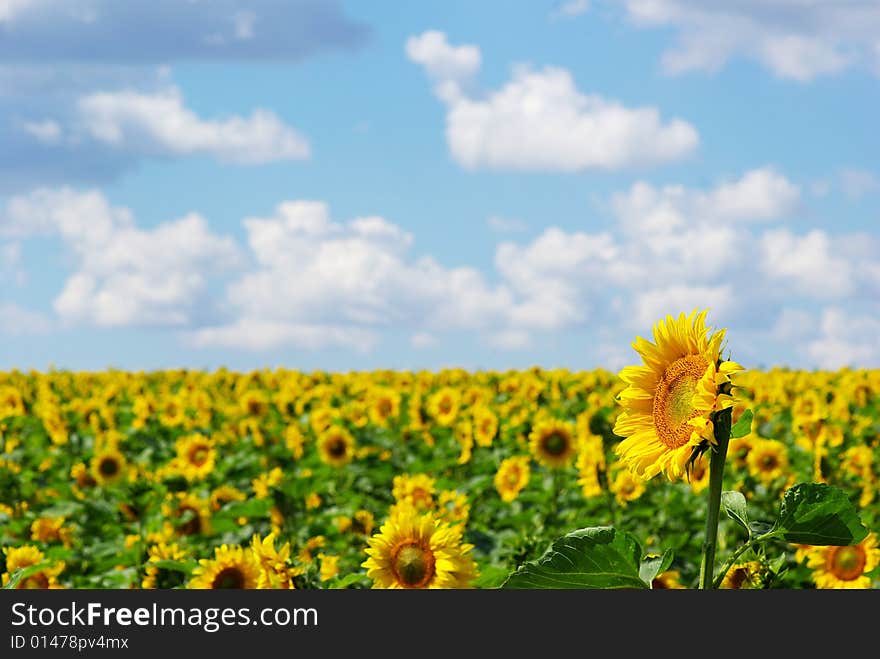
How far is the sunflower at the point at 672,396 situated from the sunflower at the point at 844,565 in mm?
3741

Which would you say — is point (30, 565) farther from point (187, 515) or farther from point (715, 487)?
point (715, 487)

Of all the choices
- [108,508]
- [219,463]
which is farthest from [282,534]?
[219,463]

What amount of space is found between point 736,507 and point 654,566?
0.92 feet

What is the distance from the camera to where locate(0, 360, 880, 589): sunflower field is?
499cm

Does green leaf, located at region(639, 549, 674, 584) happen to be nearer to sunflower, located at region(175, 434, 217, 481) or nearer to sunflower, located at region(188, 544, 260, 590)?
sunflower, located at region(188, 544, 260, 590)

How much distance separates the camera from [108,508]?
31.6ft

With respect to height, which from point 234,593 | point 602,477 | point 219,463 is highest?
point 219,463

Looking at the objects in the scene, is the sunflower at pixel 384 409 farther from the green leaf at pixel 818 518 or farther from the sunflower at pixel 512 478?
the green leaf at pixel 818 518

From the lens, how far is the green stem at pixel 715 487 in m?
2.85

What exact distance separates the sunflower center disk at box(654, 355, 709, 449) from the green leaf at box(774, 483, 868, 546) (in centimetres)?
33

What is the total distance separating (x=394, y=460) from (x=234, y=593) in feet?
32.0

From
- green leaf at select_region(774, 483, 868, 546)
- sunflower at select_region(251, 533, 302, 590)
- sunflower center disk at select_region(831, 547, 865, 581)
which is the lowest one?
green leaf at select_region(774, 483, 868, 546)

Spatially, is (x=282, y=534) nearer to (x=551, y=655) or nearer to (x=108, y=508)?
(x=108, y=508)

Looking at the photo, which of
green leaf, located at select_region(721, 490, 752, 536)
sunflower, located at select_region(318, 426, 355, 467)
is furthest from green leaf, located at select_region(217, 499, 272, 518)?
green leaf, located at select_region(721, 490, 752, 536)
